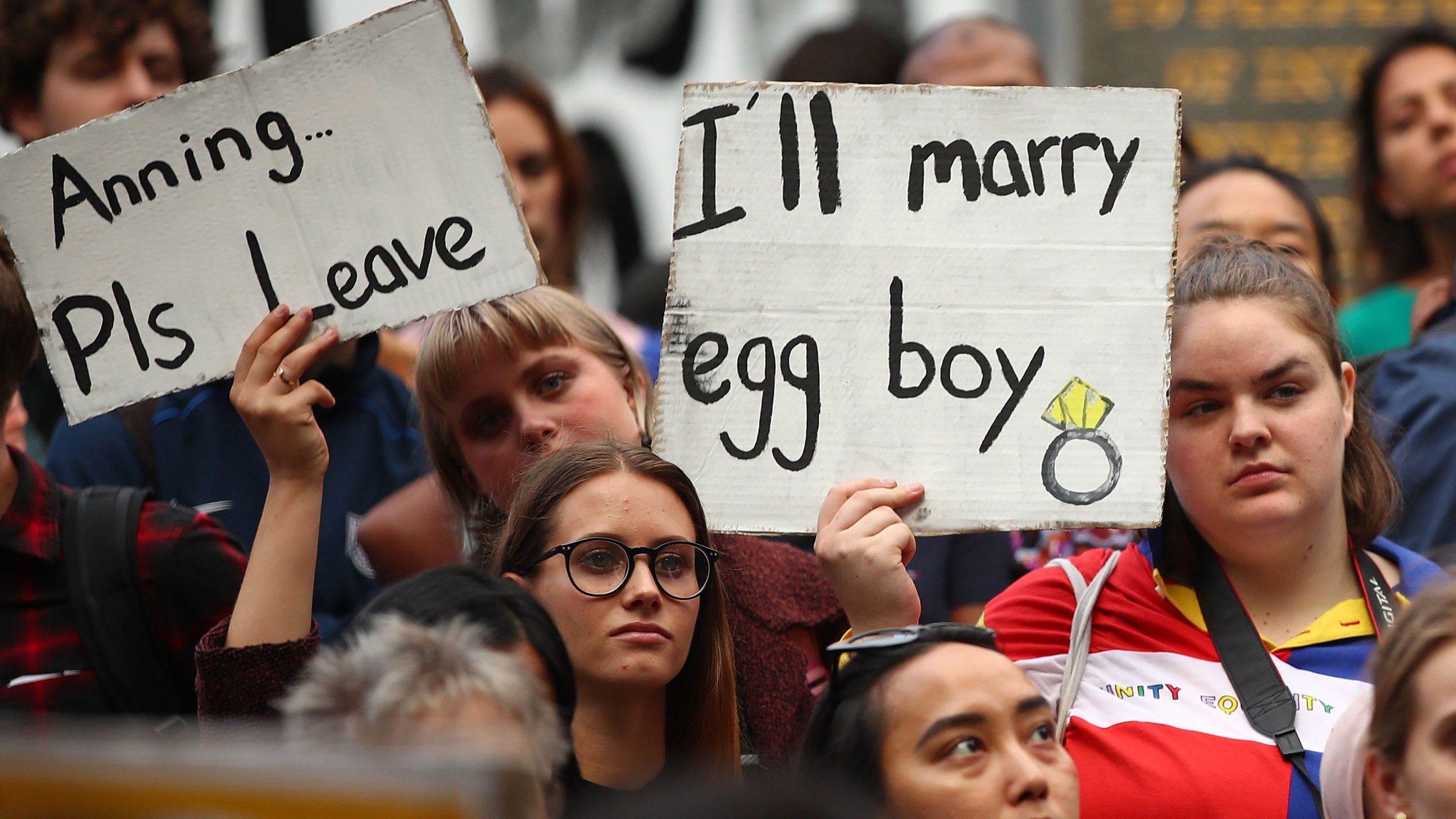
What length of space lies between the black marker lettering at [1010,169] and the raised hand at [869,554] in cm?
49

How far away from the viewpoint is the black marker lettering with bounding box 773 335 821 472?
2.41 meters

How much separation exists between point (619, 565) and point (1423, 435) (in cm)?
164

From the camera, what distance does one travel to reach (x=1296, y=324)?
252 cm

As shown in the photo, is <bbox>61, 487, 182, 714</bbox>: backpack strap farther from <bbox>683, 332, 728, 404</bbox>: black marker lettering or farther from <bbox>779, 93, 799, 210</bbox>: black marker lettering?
<bbox>779, 93, 799, 210</bbox>: black marker lettering

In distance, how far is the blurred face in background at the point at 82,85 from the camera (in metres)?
3.51

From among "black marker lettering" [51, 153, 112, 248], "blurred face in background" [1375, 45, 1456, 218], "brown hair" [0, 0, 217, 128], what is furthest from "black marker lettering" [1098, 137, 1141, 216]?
"brown hair" [0, 0, 217, 128]

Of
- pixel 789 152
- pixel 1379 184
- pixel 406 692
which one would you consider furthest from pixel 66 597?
pixel 1379 184

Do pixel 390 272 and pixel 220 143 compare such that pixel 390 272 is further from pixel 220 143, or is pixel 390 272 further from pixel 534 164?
pixel 534 164

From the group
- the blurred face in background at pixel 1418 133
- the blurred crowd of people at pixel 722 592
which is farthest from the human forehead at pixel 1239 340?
the blurred face in background at pixel 1418 133

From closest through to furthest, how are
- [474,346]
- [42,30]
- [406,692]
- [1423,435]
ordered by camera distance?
[406,692] → [474,346] → [1423,435] → [42,30]

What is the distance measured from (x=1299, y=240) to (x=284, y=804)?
3.00m

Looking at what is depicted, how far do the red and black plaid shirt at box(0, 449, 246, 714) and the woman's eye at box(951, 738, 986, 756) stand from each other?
113 centimetres

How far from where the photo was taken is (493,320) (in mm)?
2867

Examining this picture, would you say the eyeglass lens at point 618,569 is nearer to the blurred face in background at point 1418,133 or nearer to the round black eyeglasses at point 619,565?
the round black eyeglasses at point 619,565
